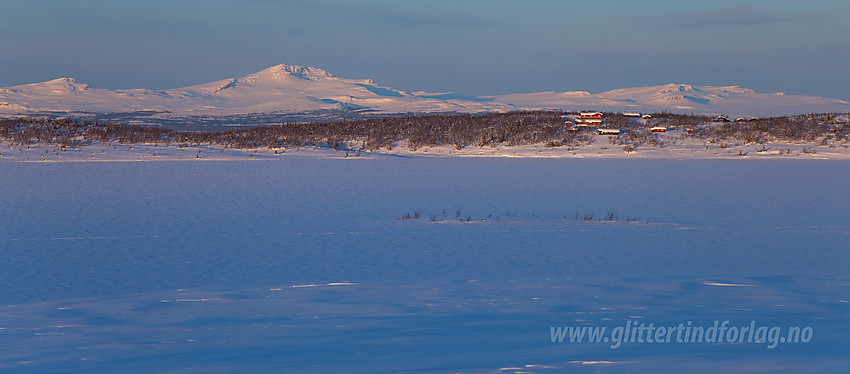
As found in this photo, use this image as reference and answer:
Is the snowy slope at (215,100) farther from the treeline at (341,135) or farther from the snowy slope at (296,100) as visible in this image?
the treeline at (341,135)

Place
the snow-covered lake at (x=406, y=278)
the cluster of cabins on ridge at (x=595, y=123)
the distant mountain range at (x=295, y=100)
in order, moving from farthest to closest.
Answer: the distant mountain range at (x=295, y=100), the cluster of cabins on ridge at (x=595, y=123), the snow-covered lake at (x=406, y=278)

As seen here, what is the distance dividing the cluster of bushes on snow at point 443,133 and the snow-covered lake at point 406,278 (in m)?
16.0

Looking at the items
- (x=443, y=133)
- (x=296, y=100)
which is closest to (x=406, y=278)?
(x=443, y=133)

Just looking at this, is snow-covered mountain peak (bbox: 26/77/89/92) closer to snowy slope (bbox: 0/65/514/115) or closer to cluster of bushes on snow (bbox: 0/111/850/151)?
snowy slope (bbox: 0/65/514/115)

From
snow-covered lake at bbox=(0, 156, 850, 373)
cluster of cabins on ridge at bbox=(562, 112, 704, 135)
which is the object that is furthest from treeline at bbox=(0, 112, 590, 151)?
snow-covered lake at bbox=(0, 156, 850, 373)

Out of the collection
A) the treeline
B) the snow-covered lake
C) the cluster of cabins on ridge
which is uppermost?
the cluster of cabins on ridge

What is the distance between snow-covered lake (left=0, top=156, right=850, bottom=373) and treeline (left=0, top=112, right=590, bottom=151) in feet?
52.2

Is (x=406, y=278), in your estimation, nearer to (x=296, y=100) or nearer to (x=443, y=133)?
(x=443, y=133)

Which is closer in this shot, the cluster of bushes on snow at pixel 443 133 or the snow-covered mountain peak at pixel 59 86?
the cluster of bushes on snow at pixel 443 133

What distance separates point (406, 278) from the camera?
6656 millimetres

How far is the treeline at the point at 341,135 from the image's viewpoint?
29.5 meters

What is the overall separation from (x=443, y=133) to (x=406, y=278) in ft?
85.9

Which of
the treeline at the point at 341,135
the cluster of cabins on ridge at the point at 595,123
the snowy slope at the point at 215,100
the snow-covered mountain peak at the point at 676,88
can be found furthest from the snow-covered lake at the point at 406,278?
the snow-covered mountain peak at the point at 676,88

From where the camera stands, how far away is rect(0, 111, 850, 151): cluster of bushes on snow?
2948 cm
